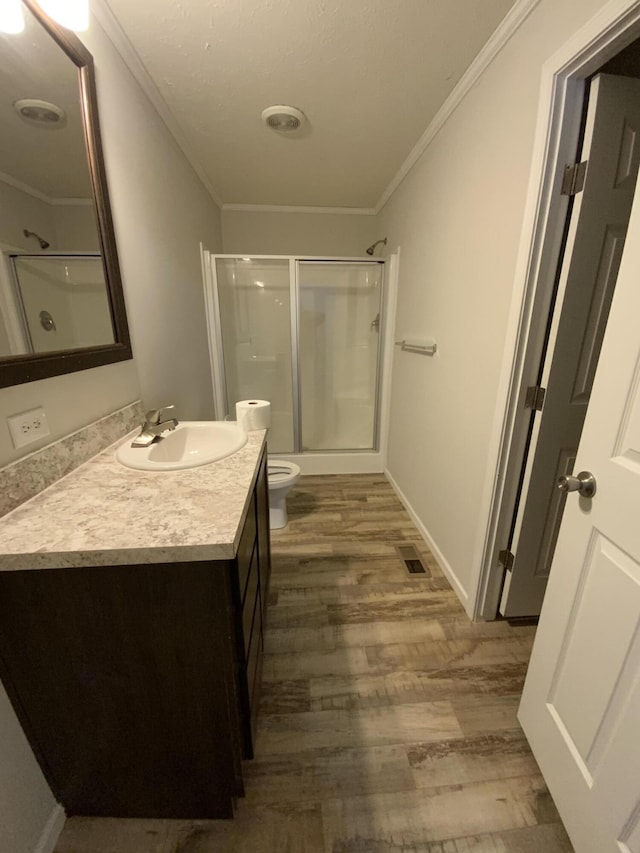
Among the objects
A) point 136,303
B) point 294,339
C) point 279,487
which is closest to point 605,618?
point 279,487

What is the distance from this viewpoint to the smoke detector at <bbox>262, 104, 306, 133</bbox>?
154 cm

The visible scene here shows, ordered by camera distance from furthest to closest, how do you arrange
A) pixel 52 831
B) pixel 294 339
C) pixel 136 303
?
pixel 294 339
pixel 136 303
pixel 52 831

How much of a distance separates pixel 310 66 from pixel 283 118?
1.09ft

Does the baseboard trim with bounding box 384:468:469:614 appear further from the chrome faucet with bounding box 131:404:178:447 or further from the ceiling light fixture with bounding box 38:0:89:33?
the ceiling light fixture with bounding box 38:0:89:33

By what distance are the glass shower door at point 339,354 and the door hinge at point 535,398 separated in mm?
1726

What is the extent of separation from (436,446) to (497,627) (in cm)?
89

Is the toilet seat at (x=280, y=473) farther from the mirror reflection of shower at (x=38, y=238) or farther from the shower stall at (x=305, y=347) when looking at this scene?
the mirror reflection of shower at (x=38, y=238)

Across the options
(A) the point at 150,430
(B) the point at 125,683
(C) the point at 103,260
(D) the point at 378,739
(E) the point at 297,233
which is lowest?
(D) the point at 378,739

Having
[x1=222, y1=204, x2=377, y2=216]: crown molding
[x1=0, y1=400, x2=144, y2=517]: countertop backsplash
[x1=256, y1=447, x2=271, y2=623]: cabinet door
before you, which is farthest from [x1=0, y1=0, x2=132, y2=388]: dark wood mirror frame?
[x1=222, y1=204, x2=377, y2=216]: crown molding

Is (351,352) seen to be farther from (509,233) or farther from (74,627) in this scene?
(74,627)

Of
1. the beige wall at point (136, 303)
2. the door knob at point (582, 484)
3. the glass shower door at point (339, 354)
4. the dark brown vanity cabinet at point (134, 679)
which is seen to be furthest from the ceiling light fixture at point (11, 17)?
the glass shower door at point (339, 354)

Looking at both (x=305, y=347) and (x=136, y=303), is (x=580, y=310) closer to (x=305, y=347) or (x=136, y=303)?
(x=136, y=303)

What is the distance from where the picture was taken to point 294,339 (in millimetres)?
2764

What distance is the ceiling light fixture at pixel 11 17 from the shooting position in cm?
77
